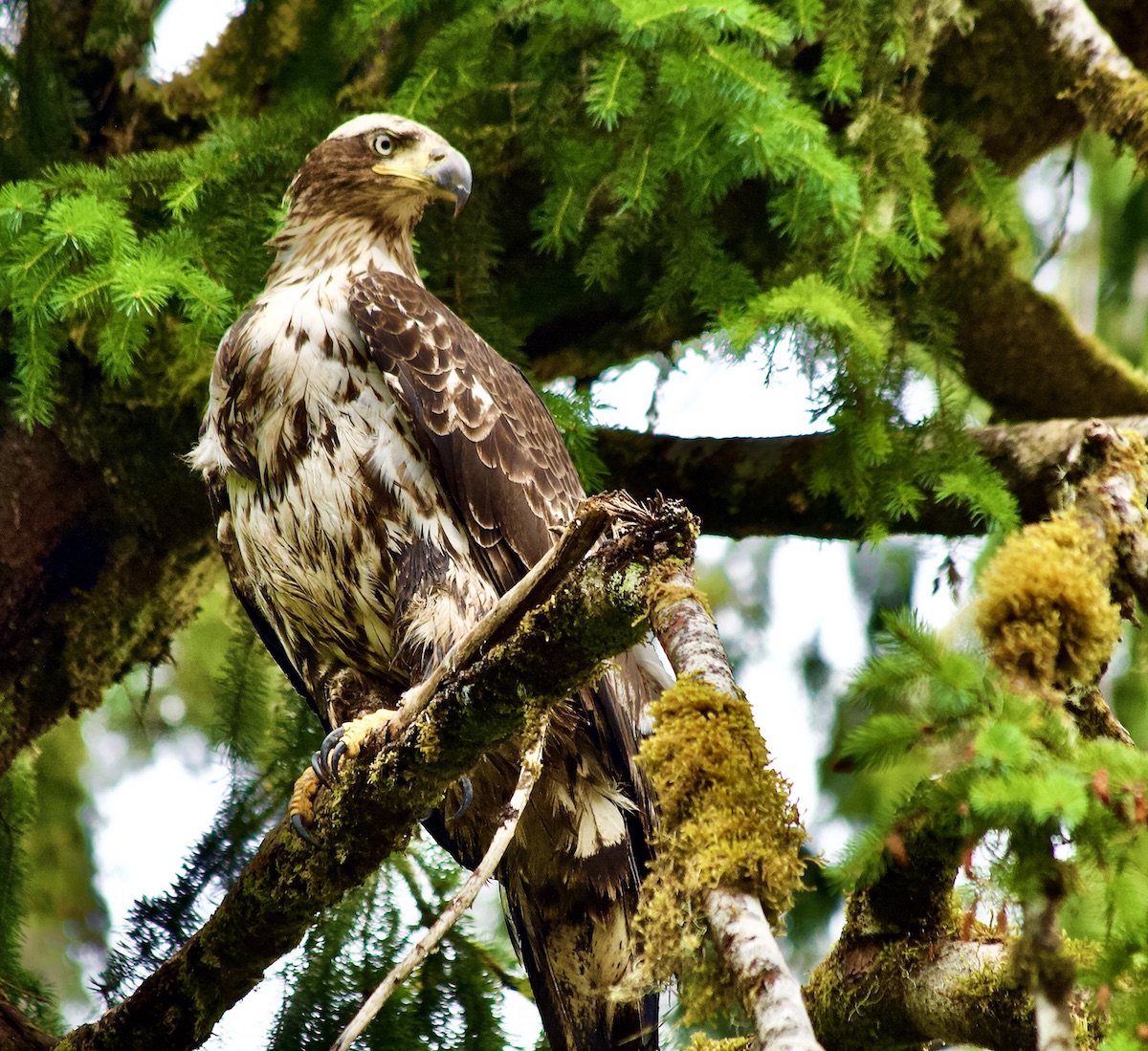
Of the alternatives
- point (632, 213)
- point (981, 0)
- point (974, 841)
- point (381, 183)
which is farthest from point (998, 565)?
point (981, 0)

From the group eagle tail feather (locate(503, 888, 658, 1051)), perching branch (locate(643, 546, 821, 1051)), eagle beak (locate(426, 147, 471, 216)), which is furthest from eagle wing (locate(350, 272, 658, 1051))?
perching branch (locate(643, 546, 821, 1051))

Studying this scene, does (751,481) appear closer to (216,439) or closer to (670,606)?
(216,439)

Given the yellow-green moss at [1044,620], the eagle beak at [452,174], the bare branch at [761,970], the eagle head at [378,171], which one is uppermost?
the eagle head at [378,171]

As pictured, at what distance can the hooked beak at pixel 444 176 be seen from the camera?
13.9 ft

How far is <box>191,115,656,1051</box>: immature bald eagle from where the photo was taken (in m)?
3.76

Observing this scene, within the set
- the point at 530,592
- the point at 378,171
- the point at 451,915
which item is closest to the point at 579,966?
the point at 451,915

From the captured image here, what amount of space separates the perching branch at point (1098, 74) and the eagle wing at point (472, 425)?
2.31 meters

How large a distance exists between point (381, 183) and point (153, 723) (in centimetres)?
312

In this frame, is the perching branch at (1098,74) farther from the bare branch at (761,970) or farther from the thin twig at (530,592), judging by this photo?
the bare branch at (761,970)

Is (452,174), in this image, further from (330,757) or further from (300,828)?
(300,828)

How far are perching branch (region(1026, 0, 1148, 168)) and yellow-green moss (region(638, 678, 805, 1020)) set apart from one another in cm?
311

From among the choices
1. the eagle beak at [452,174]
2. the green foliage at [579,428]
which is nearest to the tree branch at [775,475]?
the green foliage at [579,428]

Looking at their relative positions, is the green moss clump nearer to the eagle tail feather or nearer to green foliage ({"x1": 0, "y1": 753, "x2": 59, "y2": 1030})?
the eagle tail feather

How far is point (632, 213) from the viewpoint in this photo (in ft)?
14.4
